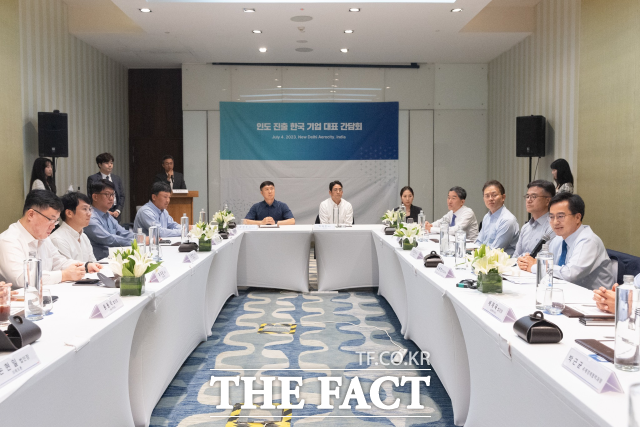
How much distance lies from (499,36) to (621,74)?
2.51 meters

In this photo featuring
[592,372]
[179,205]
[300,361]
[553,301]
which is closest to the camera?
[592,372]

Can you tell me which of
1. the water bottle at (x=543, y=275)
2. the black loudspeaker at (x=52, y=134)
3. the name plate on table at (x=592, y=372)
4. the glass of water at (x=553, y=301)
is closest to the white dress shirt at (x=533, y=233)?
the water bottle at (x=543, y=275)

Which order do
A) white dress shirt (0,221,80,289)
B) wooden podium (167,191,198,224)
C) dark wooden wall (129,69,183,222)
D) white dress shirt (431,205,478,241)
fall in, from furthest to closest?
dark wooden wall (129,69,183,222)
wooden podium (167,191,198,224)
white dress shirt (431,205,478,241)
white dress shirt (0,221,80,289)

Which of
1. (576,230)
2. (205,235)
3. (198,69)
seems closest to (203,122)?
(198,69)

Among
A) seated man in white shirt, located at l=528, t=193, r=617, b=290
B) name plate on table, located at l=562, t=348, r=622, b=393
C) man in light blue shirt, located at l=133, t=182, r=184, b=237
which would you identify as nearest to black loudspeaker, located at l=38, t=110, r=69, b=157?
man in light blue shirt, located at l=133, t=182, r=184, b=237

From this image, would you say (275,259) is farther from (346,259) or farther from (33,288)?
(33,288)

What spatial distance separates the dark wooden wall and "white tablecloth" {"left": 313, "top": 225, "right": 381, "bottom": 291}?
15.6 ft

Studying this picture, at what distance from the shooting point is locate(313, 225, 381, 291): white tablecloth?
565 centimetres

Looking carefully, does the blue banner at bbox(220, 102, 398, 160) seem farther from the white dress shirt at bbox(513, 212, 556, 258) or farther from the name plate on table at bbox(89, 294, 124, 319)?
the name plate on table at bbox(89, 294, 124, 319)

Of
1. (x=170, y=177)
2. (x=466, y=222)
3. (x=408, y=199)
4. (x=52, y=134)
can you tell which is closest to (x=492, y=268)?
(x=466, y=222)

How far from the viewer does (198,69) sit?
8930 millimetres

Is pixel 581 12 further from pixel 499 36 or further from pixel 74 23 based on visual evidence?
pixel 74 23

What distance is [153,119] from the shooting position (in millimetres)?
9469

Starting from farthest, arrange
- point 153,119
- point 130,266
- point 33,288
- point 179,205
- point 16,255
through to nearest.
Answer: point 153,119 < point 179,205 < point 16,255 < point 130,266 < point 33,288
